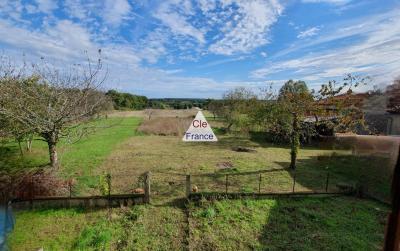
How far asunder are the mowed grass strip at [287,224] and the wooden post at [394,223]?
5.86 metres

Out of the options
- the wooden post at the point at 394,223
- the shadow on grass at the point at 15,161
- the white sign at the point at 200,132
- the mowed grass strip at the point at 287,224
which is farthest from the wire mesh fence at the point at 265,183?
the wooden post at the point at 394,223

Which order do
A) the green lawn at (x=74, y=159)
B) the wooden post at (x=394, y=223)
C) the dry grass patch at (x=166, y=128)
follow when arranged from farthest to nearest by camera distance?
the dry grass patch at (x=166, y=128), the green lawn at (x=74, y=159), the wooden post at (x=394, y=223)

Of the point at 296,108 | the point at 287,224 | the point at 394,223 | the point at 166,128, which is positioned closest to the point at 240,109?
the point at 166,128

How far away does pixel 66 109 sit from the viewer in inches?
388

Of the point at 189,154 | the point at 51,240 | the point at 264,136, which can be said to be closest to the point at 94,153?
the point at 189,154

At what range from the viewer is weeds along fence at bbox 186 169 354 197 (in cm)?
880

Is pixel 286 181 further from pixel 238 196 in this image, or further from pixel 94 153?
pixel 94 153

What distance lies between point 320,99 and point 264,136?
1274 centimetres

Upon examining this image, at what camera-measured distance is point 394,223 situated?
2.65 feet

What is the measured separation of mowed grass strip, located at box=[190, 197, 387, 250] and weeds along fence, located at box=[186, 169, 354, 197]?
0.54 metres

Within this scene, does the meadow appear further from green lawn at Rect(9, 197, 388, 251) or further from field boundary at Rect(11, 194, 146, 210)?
field boundary at Rect(11, 194, 146, 210)

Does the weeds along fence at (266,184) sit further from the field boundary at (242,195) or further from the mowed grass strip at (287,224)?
the mowed grass strip at (287,224)

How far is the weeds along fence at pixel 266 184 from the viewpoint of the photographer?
8.80 meters

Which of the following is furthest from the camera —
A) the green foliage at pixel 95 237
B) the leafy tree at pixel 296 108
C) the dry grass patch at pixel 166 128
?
the dry grass patch at pixel 166 128
